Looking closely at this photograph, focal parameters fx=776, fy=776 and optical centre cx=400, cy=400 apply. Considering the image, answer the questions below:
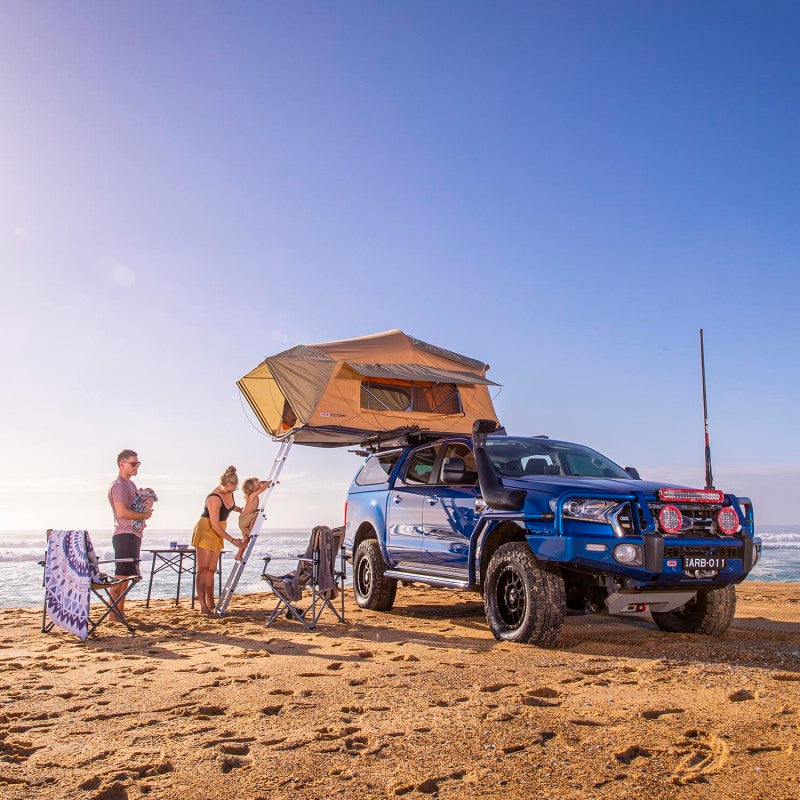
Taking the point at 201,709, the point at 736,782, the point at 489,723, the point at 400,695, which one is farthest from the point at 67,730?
the point at 736,782

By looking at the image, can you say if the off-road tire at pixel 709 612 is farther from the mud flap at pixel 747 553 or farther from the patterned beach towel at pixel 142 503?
the patterned beach towel at pixel 142 503

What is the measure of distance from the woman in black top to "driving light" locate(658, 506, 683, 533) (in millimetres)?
4769

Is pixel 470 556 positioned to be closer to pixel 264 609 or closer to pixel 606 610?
pixel 606 610

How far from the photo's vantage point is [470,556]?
707 centimetres

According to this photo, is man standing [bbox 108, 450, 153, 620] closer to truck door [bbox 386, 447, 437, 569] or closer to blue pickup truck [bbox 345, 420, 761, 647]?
truck door [bbox 386, 447, 437, 569]

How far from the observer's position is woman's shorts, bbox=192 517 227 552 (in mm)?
8859

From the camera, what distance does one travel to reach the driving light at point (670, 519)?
19.9ft

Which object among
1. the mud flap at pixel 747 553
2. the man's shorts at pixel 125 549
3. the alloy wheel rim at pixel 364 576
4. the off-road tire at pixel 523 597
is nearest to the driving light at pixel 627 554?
the off-road tire at pixel 523 597

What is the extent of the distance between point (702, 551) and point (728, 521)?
0.42m

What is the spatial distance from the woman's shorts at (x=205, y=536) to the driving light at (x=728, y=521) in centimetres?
530

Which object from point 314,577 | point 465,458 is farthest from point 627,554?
point 314,577

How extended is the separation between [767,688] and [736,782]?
1.82 meters

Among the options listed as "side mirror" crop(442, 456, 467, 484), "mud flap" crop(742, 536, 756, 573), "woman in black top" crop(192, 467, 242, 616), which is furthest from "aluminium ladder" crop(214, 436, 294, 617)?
"mud flap" crop(742, 536, 756, 573)

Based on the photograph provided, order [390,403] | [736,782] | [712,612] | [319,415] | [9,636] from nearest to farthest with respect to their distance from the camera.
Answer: [736,782]
[712,612]
[9,636]
[319,415]
[390,403]
